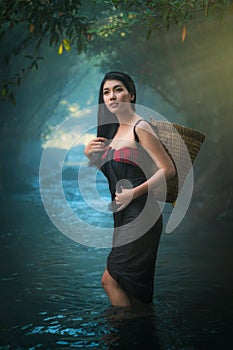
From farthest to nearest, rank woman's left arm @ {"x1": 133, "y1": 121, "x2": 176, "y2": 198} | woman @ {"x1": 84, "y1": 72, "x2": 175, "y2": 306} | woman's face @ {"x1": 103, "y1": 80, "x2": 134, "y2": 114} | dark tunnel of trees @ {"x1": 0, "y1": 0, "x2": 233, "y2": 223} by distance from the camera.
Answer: dark tunnel of trees @ {"x1": 0, "y1": 0, "x2": 233, "y2": 223} → woman's face @ {"x1": 103, "y1": 80, "x2": 134, "y2": 114} → woman @ {"x1": 84, "y1": 72, "x2": 175, "y2": 306} → woman's left arm @ {"x1": 133, "y1": 121, "x2": 176, "y2": 198}

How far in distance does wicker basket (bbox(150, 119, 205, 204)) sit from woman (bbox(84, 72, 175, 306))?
0.08m

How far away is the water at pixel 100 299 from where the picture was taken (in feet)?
15.9

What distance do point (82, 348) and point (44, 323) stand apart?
876 mm

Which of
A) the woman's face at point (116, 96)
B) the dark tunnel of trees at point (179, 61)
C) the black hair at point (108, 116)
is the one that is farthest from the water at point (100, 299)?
the dark tunnel of trees at point (179, 61)

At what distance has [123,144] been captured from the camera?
471cm

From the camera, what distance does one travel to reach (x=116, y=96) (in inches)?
188

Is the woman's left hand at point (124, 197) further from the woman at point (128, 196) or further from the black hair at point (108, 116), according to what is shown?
the black hair at point (108, 116)

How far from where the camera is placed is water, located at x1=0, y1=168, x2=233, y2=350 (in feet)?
15.9

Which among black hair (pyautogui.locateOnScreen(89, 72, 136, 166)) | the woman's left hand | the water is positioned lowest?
the water

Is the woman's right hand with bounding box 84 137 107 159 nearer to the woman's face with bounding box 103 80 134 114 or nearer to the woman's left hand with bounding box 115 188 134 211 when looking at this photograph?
the woman's face with bounding box 103 80 134 114

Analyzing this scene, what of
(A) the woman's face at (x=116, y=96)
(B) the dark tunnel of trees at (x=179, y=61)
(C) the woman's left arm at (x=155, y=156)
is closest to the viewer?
(C) the woman's left arm at (x=155, y=156)

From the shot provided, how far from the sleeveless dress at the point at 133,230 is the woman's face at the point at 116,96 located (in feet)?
1.25

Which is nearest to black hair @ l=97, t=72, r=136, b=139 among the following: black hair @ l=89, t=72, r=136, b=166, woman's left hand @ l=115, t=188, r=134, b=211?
black hair @ l=89, t=72, r=136, b=166

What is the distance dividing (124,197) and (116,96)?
0.91 m
